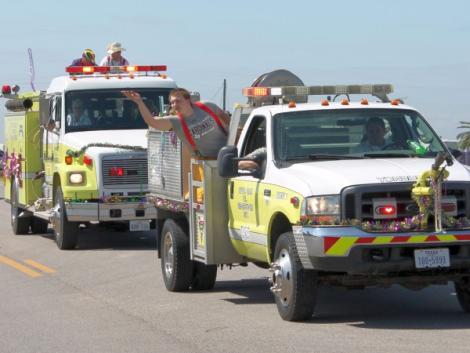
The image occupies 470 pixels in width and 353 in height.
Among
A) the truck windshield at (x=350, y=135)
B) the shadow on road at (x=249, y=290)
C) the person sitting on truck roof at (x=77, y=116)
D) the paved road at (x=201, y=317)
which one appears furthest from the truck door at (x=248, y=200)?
the person sitting on truck roof at (x=77, y=116)

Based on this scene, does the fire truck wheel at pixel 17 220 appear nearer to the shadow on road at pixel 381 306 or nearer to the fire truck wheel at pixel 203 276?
the shadow on road at pixel 381 306

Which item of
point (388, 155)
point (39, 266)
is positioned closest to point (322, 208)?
point (388, 155)

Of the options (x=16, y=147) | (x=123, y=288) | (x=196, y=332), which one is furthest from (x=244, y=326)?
(x=16, y=147)

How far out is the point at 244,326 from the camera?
1127cm

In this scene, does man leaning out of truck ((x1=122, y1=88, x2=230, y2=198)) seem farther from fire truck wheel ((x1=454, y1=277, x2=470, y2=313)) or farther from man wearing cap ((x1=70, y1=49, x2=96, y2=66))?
man wearing cap ((x1=70, y1=49, x2=96, y2=66))

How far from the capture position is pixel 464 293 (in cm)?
1170

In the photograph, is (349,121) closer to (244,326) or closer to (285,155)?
(285,155)

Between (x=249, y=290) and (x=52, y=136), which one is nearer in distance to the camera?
(x=249, y=290)

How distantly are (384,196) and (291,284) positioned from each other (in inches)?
44.9

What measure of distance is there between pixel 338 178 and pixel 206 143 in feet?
9.02

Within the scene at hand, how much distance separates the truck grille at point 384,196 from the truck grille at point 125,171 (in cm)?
918

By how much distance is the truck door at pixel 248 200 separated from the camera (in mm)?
11984

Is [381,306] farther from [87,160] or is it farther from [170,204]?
[87,160]

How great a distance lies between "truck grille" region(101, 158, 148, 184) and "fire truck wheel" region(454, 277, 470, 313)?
856 centimetres
